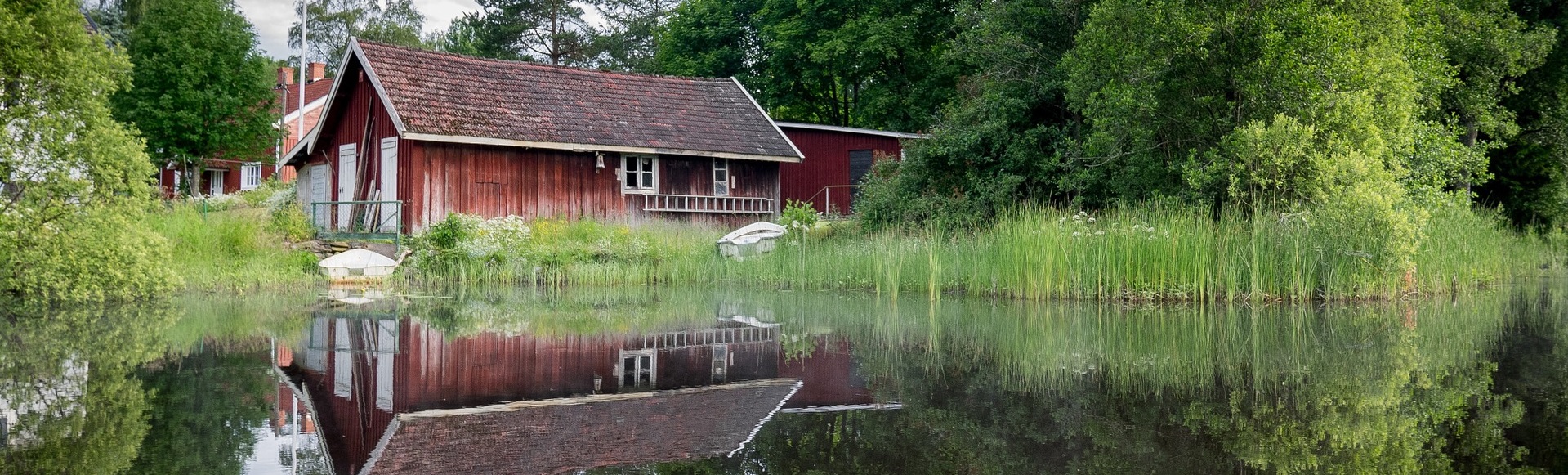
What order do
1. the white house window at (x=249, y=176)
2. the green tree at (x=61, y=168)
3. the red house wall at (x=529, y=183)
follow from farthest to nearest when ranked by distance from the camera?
the white house window at (x=249, y=176)
the red house wall at (x=529, y=183)
the green tree at (x=61, y=168)

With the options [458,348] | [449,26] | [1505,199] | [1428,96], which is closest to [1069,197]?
[1428,96]

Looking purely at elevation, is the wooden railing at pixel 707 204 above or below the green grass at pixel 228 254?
above

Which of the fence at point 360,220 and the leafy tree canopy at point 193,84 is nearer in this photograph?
the fence at point 360,220

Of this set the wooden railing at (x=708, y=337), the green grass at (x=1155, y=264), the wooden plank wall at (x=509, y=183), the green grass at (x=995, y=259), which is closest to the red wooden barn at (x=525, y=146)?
the wooden plank wall at (x=509, y=183)

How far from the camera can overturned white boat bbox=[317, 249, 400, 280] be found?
17453 mm

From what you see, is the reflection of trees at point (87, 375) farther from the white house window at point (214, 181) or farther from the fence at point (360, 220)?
the white house window at point (214, 181)

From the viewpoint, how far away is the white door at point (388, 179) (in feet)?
71.6

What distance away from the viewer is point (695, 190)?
26062 mm

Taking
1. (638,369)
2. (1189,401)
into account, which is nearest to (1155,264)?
(1189,401)

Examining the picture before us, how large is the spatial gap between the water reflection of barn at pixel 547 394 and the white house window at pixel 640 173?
1547 cm

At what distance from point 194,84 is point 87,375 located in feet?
96.2

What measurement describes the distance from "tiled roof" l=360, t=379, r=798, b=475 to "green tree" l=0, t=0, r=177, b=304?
874 centimetres

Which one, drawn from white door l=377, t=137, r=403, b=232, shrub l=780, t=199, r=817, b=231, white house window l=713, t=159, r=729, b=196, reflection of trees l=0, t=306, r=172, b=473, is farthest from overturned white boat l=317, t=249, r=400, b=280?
white house window l=713, t=159, r=729, b=196

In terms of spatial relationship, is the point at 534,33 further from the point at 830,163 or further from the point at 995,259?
the point at 995,259
